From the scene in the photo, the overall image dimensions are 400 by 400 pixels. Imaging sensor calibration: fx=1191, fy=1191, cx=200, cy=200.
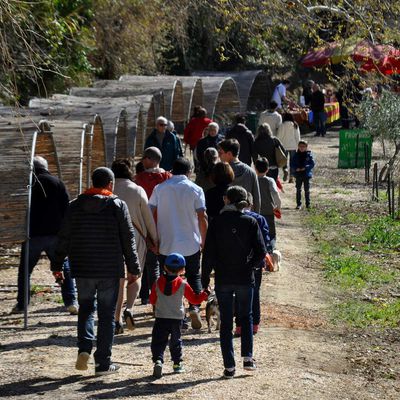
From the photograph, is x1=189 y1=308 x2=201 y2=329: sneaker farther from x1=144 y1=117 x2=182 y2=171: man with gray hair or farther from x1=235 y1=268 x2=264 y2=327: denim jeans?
x1=144 y1=117 x2=182 y2=171: man with gray hair

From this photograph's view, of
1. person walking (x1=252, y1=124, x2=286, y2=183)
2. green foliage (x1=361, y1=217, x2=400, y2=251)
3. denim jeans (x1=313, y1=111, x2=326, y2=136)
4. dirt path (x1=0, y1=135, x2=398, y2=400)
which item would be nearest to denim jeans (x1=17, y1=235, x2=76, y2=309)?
dirt path (x1=0, y1=135, x2=398, y2=400)

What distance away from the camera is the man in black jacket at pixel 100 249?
9500mm

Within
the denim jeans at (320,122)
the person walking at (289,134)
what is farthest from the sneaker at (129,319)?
the denim jeans at (320,122)

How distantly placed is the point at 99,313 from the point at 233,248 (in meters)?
1.20

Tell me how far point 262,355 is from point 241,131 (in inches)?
327

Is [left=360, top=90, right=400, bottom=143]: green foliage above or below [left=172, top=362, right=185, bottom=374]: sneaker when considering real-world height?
above

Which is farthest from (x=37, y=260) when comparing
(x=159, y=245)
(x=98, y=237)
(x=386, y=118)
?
(x=386, y=118)

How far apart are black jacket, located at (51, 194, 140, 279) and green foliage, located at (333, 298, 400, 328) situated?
13.2 ft

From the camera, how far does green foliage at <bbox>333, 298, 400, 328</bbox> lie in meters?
12.9

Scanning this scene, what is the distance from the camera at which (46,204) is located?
12172 mm

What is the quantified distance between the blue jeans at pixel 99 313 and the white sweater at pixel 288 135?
17058 mm

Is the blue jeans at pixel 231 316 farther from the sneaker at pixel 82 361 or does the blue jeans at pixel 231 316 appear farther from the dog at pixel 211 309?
the dog at pixel 211 309

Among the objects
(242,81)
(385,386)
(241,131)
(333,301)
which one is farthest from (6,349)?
(242,81)

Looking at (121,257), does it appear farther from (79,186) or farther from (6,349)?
(79,186)
